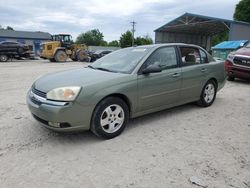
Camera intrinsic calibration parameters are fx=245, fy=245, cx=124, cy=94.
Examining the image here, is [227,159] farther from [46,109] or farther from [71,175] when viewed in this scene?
[46,109]

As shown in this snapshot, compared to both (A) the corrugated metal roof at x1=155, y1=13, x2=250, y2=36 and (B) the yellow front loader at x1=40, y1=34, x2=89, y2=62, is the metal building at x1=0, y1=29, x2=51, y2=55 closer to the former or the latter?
(B) the yellow front loader at x1=40, y1=34, x2=89, y2=62

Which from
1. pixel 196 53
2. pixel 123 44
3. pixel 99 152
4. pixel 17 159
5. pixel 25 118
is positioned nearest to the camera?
pixel 17 159

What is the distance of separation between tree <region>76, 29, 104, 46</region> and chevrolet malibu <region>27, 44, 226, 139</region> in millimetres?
92983

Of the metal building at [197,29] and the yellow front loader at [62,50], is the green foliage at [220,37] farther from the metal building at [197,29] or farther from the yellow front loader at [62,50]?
the yellow front loader at [62,50]

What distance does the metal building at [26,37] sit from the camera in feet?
152

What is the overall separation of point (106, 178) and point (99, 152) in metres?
0.65

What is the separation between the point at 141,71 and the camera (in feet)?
13.6

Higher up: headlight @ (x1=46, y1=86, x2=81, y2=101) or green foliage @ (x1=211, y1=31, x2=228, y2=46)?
green foliage @ (x1=211, y1=31, x2=228, y2=46)

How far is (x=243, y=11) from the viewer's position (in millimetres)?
45719

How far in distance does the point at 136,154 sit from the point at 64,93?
1.30 meters

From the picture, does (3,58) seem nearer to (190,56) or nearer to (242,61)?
(242,61)

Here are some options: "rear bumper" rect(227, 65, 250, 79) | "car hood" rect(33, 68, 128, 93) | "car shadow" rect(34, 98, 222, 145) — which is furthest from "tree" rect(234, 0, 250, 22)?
"car hood" rect(33, 68, 128, 93)

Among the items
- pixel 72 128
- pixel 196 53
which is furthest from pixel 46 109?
pixel 196 53

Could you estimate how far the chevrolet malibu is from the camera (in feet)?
11.2
